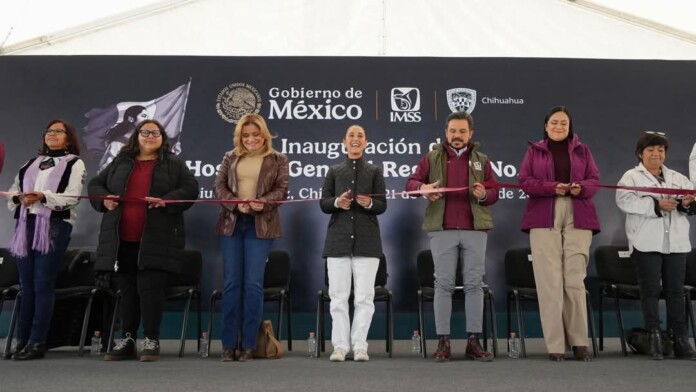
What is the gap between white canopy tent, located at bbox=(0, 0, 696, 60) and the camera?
20.1 feet

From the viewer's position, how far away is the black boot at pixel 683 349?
4.25 metres

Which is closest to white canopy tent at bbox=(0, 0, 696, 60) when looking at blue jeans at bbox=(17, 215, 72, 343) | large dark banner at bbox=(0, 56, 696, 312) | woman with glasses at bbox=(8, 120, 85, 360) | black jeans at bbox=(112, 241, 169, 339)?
large dark banner at bbox=(0, 56, 696, 312)

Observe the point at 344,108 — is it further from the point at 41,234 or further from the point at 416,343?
the point at 41,234

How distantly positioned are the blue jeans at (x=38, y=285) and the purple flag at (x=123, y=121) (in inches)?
64.2

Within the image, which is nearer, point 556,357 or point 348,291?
point 556,357

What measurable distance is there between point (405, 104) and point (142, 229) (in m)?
2.78

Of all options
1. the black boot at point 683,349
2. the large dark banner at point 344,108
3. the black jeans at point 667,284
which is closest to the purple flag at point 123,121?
the large dark banner at point 344,108

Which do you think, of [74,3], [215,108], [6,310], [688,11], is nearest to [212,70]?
[215,108]

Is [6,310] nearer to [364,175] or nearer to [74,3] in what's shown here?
[74,3]

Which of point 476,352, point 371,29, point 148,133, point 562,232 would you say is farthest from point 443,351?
point 371,29

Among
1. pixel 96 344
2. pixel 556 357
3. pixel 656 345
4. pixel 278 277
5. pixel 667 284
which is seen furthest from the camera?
pixel 278 277

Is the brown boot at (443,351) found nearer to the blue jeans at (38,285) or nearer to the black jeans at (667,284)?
the black jeans at (667,284)

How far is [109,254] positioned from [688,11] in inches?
218

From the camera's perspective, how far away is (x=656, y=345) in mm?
4227
